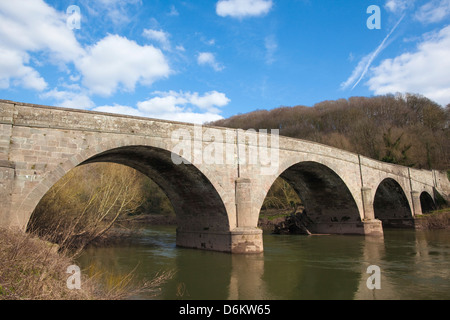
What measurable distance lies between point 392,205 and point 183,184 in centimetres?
2354

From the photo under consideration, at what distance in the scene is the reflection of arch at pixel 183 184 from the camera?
544 inches

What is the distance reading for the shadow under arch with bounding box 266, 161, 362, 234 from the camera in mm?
21297

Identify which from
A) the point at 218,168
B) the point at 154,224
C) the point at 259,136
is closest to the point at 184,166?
the point at 218,168

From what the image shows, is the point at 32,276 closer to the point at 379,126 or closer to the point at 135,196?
the point at 135,196

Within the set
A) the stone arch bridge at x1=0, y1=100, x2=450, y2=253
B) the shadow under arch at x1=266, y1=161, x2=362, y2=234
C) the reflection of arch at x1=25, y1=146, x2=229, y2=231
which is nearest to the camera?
the stone arch bridge at x1=0, y1=100, x2=450, y2=253

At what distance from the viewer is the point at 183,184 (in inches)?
617

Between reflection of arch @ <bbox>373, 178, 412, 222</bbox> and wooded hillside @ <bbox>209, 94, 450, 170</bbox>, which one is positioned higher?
wooded hillside @ <bbox>209, 94, 450, 170</bbox>

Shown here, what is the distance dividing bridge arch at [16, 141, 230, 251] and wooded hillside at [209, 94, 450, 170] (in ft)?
85.3
